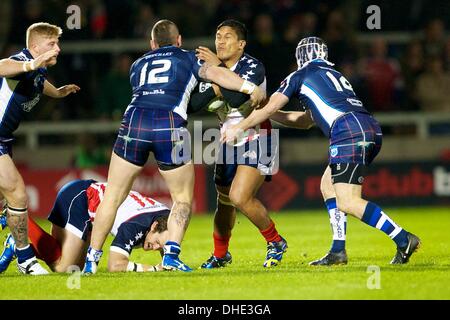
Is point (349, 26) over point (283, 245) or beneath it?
over

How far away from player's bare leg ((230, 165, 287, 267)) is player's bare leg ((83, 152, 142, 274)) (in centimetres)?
117

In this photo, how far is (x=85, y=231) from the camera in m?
10.4

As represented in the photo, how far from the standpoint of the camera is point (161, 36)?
977cm

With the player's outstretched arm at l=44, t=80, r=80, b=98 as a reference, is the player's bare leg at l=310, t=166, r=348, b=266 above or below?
below

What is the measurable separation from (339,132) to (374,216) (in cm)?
88

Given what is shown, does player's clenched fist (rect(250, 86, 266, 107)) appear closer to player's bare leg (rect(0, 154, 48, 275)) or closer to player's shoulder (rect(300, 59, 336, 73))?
player's shoulder (rect(300, 59, 336, 73))

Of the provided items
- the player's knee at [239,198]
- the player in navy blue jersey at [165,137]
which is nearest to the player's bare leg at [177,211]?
the player in navy blue jersey at [165,137]

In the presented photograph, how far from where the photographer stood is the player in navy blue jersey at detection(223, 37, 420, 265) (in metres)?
9.56
